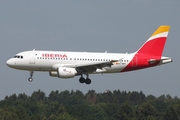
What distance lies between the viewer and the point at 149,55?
8325cm

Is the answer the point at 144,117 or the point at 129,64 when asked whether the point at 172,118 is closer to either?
the point at 144,117

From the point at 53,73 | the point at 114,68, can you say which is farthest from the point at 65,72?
the point at 114,68

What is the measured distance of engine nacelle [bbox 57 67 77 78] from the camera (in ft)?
253

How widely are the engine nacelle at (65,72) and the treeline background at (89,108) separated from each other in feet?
162

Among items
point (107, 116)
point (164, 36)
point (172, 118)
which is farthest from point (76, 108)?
point (164, 36)

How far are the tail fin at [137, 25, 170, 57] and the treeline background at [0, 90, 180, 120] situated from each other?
145ft

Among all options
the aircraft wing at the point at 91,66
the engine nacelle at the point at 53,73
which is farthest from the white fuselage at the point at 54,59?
the engine nacelle at the point at 53,73

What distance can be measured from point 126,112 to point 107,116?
802 inches

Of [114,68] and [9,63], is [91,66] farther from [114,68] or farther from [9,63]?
[9,63]

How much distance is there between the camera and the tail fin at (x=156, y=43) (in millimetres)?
83812

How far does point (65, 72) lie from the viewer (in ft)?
254

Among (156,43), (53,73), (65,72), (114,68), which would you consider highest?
(156,43)

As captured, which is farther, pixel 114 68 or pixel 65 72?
pixel 114 68

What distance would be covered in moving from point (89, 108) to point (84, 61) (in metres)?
78.9
